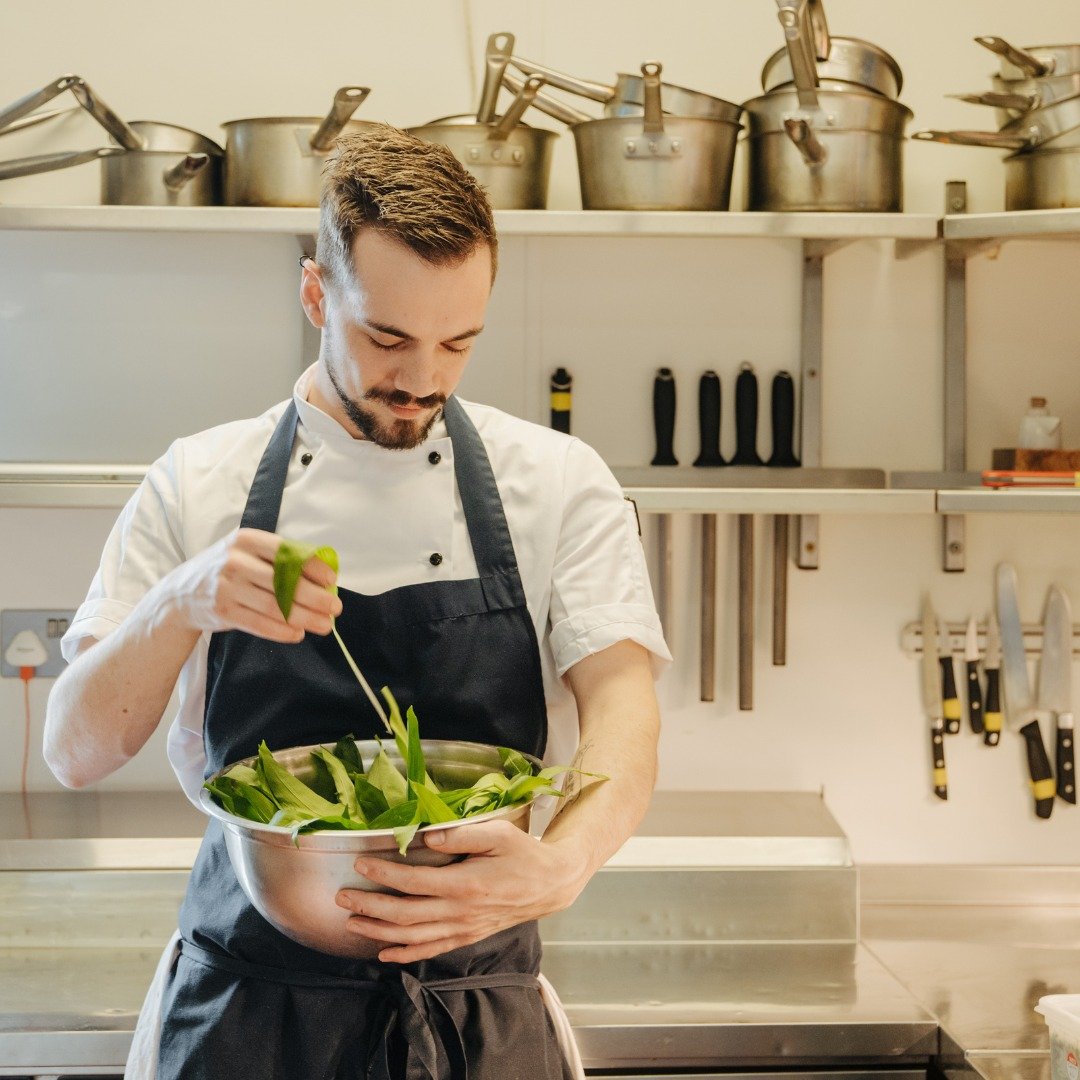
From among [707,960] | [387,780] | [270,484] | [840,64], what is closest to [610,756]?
[387,780]

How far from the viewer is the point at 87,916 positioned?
2061 millimetres

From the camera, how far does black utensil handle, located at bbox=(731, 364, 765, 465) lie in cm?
232

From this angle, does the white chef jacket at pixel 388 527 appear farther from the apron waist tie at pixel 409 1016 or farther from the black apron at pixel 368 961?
the apron waist tie at pixel 409 1016

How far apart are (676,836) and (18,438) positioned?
1366mm

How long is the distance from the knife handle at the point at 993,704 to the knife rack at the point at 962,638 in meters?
0.04

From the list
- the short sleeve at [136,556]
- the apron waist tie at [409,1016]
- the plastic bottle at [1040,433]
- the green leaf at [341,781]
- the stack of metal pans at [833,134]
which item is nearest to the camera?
the green leaf at [341,781]

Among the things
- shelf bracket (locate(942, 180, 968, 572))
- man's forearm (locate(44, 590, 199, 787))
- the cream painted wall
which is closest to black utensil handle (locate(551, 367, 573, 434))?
the cream painted wall

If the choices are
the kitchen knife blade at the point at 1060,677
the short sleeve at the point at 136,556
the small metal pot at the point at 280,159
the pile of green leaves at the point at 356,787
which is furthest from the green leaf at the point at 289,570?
the kitchen knife blade at the point at 1060,677

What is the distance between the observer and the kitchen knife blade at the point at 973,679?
2353 millimetres

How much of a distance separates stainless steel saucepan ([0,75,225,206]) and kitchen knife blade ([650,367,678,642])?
82 centimetres

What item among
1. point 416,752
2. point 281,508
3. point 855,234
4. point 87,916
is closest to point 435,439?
point 281,508

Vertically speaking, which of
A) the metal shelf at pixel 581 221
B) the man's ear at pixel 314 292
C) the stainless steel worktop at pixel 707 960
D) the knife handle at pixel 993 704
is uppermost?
the metal shelf at pixel 581 221

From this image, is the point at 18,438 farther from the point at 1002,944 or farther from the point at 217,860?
the point at 1002,944

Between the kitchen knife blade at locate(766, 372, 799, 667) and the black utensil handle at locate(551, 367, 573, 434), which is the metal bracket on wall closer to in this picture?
the kitchen knife blade at locate(766, 372, 799, 667)
